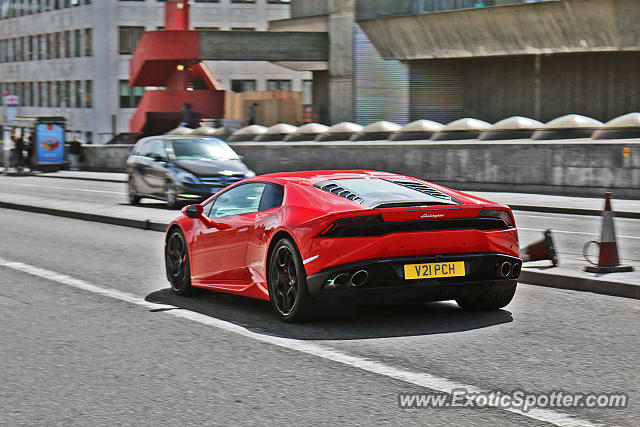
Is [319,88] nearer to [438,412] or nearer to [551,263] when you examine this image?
[551,263]

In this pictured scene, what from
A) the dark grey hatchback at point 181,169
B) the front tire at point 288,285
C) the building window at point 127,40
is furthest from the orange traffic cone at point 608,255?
the building window at point 127,40

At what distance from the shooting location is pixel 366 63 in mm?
49125

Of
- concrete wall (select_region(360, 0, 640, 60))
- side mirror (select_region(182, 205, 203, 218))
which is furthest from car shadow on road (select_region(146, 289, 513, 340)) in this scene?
concrete wall (select_region(360, 0, 640, 60))

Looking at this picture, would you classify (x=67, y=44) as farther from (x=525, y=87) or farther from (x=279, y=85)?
(x=525, y=87)

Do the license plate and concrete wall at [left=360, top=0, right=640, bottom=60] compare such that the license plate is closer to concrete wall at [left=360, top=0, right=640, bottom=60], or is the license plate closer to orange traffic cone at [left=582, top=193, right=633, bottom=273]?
orange traffic cone at [left=582, top=193, right=633, bottom=273]

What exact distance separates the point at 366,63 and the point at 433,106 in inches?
144

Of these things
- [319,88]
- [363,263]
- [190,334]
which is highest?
[319,88]

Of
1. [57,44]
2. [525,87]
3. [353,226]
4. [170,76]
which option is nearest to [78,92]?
[57,44]

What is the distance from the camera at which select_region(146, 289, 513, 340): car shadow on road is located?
7.40m

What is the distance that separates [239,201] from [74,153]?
40403mm

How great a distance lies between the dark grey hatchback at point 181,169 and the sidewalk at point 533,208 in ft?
1.76

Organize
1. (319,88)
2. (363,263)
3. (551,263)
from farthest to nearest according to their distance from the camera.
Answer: (319,88), (551,263), (363,263)

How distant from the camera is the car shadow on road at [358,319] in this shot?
7.40 metres

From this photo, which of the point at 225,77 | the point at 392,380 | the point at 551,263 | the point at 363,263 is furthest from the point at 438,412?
the point at 225,77
